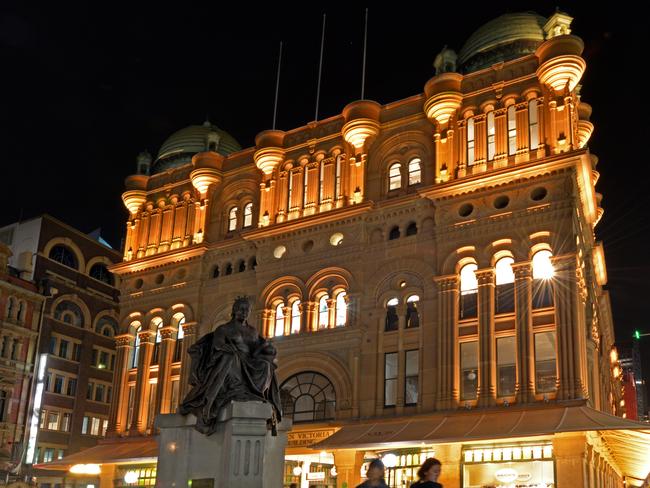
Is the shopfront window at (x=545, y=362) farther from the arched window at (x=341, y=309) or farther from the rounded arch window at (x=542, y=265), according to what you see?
the arched window at (x=341, y=309)

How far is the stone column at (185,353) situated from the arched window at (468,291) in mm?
15007

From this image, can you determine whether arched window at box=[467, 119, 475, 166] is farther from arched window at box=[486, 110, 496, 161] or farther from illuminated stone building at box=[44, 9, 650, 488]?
arched window at box=[486, 110, 496, 161]

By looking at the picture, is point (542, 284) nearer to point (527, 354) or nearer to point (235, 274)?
point (527, 354)

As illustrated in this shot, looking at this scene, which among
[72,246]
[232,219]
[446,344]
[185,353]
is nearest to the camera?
[446,344]

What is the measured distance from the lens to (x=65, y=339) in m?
60.6

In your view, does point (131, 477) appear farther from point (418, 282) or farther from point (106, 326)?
point (106, 326)

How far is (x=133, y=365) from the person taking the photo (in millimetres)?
46000

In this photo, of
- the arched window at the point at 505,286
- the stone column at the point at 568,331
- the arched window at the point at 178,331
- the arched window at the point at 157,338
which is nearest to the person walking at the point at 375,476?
the stone column at the point at 568,331

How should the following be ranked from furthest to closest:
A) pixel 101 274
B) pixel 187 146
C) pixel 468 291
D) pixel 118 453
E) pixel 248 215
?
1. pixel 101 274
2. pixel 187 146
3. pixel 248 215
4. pixel 118 453
5. pixel 468 291

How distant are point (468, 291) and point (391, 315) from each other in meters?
3.78

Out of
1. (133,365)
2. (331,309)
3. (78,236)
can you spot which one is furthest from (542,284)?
(78,236)

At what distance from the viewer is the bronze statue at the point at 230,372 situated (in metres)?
14.7

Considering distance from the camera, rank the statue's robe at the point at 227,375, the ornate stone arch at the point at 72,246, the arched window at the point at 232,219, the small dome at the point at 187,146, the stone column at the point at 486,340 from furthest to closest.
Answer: the ornate stone arch at the point at 72,246, the small dome at the point at 187,146, the arched window at the point at 232,219, the stone column at the point at 486,340, the statue's robe at the point at 227,375

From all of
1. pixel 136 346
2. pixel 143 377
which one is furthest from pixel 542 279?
pixel 136 346
